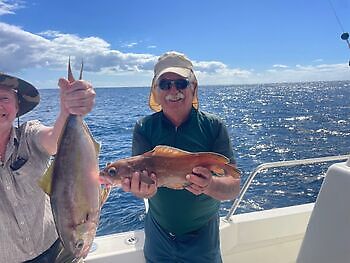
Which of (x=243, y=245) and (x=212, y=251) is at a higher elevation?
(x=212, y=251)

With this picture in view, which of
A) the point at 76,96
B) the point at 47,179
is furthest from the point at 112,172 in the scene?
the point at 76,96

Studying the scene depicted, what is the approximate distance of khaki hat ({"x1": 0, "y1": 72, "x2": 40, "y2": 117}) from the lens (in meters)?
2.41

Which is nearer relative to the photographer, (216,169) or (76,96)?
(76,96)

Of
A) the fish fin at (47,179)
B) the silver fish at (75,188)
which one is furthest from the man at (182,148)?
the fish fin at (47,179)

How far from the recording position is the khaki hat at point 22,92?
2.41 m

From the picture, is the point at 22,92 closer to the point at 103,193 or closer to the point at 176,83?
the point at 103,193

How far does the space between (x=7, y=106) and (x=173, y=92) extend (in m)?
1.17

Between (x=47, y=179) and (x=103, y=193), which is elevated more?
(x=47, y=179)

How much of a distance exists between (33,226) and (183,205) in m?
1.09

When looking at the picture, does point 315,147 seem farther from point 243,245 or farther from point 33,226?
point 33,226

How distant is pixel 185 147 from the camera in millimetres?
2666

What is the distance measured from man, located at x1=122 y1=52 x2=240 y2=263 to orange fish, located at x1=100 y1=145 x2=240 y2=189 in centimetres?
41

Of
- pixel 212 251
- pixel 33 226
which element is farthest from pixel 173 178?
pixel 33 226

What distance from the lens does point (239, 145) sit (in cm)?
1941
